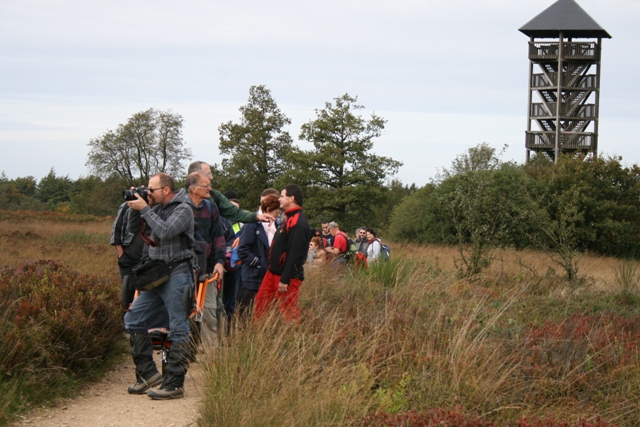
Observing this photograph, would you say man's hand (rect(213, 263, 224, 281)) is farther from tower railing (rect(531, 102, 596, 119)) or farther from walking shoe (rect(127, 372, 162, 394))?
tower railing (rect(531, 102, 596, 119))

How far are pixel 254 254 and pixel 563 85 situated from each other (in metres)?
59.1

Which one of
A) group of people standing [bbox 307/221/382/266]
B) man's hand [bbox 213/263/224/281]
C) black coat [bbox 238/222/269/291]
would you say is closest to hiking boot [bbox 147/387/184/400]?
man's hand [bbox 213/263/224/281]

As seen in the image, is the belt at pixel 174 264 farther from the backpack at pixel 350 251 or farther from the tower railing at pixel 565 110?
the tower railing at pixel 565 110

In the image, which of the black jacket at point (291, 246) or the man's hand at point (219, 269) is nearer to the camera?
the black jacket at point (291, 246)

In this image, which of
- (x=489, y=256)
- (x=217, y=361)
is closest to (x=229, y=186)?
(x=489, y=256)

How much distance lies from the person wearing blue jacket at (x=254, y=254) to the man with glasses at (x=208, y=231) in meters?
0.32

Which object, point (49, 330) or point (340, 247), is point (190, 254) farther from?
point (340, 247)

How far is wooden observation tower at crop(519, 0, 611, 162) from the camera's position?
63.4 metres

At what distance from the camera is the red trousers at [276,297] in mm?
7471

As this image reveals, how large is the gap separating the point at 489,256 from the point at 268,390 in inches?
445

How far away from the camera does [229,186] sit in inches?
2360

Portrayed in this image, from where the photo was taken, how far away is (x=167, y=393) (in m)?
6.77

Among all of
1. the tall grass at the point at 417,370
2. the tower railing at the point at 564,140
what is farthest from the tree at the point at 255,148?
the tall grass at the point at 417,370

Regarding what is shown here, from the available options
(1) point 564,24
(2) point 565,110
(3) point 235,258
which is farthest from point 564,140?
(3) point 235,258
